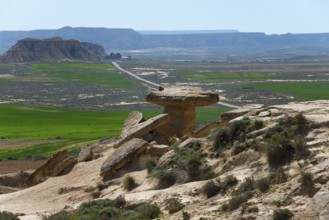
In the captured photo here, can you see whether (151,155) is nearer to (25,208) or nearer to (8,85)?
(25,208)

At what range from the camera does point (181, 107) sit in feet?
83.4

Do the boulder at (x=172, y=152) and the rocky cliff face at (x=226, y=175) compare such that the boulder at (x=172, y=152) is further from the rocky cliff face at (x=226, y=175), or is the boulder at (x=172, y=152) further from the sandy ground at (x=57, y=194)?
the sandy ground at (x=57, y=194)

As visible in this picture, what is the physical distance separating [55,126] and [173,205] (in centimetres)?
5013

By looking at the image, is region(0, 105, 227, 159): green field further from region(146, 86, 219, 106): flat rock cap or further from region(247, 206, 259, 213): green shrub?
region(247, 206, 259, 213): green shrub

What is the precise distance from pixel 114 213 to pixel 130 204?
88 cm

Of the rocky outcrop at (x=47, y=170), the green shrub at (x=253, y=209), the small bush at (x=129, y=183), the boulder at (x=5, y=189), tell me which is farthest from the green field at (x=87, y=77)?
the green shrub at (x=253, y=209)

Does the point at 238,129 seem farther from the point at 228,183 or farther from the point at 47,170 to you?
the point at 47,170

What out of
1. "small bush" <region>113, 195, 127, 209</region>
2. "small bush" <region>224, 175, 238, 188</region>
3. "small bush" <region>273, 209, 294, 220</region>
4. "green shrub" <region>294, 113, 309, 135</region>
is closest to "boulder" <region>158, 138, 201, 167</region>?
"small bush" <region>113, 195, 127, 209</region>

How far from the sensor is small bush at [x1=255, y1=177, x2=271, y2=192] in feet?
44.3

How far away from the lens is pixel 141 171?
64.1 feet

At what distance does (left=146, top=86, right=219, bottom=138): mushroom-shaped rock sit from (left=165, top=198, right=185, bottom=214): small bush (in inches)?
417

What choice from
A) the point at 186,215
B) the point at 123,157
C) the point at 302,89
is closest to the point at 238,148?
the point at 186,215

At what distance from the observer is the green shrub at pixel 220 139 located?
17859mm

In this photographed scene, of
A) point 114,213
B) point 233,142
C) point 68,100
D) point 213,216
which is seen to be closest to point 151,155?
point 233,142
